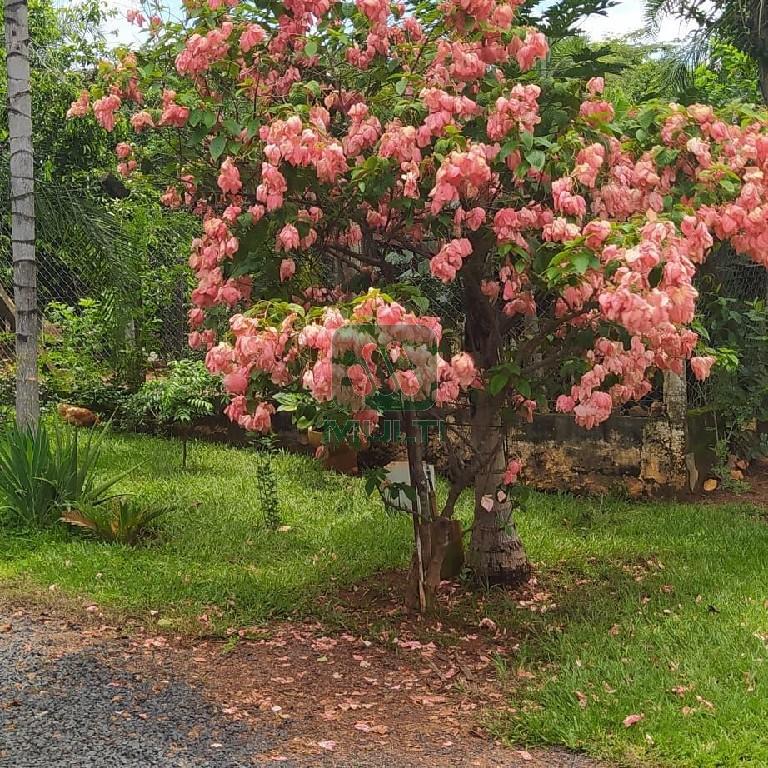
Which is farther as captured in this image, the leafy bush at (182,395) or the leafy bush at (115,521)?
the leafy bush at (182,395)

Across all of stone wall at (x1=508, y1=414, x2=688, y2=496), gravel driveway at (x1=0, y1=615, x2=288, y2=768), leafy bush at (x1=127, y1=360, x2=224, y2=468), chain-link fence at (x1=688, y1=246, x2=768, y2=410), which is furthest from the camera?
chain-link fence at (x1=688, y1=246, x2=768, y2=410)

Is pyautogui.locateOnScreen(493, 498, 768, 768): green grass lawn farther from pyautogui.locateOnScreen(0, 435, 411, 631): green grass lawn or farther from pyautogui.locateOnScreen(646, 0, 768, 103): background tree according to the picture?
pyautogui.locateOnScreen(646, 0, 768, 103): background tree

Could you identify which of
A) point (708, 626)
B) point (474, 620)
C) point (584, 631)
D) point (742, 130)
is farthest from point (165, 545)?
point (742, 130)

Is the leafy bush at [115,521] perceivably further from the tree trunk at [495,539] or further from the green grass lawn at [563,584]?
the tree trunk at [495,539]

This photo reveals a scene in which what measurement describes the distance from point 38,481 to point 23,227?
190cm

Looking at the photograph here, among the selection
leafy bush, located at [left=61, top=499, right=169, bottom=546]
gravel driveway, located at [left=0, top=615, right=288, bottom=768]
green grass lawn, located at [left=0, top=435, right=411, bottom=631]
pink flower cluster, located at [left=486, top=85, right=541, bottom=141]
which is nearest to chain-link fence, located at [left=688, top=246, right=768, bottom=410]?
green grass lawn, located at [left=0, top=435, right=411, bottom=631]

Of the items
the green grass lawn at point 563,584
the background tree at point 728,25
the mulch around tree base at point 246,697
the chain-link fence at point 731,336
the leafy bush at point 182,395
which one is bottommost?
the mulch around tree base at point 246,697

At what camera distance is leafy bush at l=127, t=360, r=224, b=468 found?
7465mm

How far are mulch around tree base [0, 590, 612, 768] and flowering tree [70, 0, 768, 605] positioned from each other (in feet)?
2.24

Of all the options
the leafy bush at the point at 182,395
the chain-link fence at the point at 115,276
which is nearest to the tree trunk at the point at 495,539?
the leafy bush at the point at 182,395

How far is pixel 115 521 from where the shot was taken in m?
5.50

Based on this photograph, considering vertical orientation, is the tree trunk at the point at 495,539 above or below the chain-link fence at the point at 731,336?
below

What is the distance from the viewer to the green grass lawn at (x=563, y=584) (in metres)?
3.38

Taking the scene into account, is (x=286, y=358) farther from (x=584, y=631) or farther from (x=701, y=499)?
(x=701, y=499)
